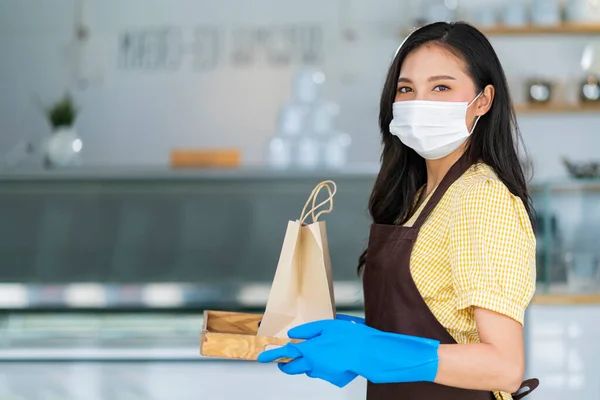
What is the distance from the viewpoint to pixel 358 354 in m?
1.18

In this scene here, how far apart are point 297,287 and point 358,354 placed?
1.21ft

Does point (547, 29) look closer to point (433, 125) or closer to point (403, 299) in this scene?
point (433, 125)

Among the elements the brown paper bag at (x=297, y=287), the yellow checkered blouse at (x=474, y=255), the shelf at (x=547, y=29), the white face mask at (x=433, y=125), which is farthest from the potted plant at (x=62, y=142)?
the shelf at (x=547, y=29)

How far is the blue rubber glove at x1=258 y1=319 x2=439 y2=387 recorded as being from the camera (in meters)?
1.15

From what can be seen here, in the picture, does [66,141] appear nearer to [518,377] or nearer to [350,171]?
[350,171]

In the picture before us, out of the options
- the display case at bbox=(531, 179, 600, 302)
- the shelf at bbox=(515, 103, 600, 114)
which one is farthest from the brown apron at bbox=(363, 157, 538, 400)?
the shelf at bbox=(515, 103, 600, 114)

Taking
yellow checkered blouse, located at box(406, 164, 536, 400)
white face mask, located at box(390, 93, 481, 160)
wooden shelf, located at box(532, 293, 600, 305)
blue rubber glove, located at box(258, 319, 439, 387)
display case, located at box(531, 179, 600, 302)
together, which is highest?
white face mask, located at box(390, 93, 481, 160)

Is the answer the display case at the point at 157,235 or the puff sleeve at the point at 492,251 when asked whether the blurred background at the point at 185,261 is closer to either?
the display case at the point at 157,235

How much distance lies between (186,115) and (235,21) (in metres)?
0.68

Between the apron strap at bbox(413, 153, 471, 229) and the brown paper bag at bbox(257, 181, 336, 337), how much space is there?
0.21m

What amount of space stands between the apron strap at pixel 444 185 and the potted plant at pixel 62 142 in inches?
87.5

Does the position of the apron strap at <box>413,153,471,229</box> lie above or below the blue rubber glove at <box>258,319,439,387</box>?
above

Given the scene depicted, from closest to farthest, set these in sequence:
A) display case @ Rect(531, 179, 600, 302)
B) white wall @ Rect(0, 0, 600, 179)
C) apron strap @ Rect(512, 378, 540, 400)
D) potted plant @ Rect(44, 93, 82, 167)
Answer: apron strap @ Rect(512, 378, 540, 400) → display case @ Rect(531, 179, 600, 302) → potted plant @ Rect(44, 93, 82, 167) → white wall @ Rect(0, 0, 600, 179)

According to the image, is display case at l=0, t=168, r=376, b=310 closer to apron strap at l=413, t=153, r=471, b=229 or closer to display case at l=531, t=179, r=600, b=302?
display case at l=531, t=179, r=600, b=302
